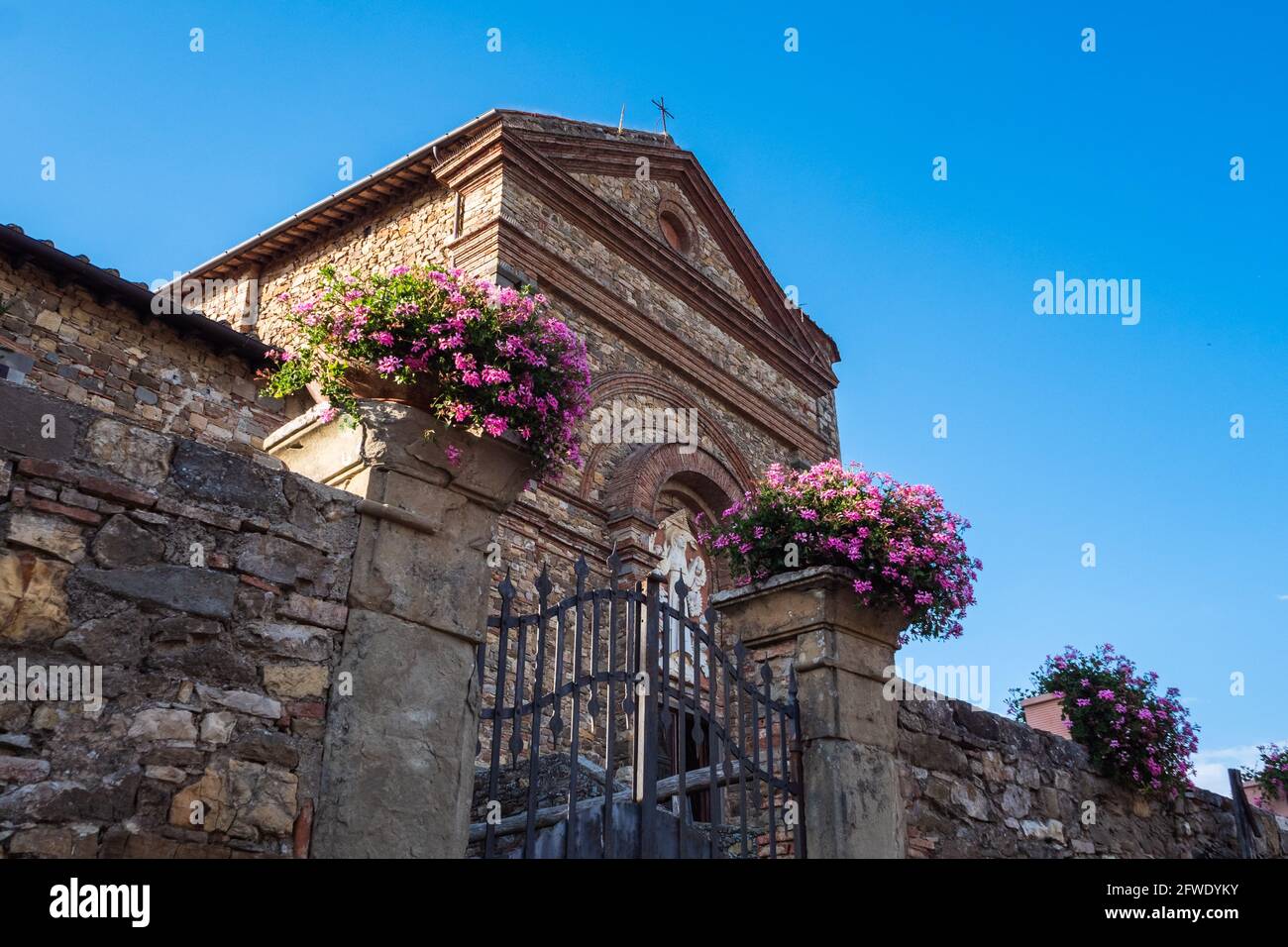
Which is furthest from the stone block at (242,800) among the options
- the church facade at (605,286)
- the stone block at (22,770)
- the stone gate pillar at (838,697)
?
the church facade at (605,286)

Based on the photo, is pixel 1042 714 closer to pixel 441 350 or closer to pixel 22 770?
A: pixel 441 350

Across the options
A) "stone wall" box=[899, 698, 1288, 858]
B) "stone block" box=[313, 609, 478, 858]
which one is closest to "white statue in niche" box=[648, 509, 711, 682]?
"stone wall" box=[899, 698, 1288, 858]

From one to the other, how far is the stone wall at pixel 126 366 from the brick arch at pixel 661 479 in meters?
3.45

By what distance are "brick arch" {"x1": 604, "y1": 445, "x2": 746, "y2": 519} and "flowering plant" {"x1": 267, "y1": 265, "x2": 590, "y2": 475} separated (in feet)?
21.1

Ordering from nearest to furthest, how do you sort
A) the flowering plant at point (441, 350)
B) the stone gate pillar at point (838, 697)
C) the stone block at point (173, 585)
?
the stone block at point (173, 585)
the flowering plant at point (441, 350)
the stone gate pillar at point (838, 697)

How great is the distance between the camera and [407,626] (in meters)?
4.14

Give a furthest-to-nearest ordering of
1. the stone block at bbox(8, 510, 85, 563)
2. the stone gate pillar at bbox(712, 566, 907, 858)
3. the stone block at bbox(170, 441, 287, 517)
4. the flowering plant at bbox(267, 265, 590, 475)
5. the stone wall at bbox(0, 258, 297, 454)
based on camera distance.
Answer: the stone wall at bbox(0, 258, 297, 454) → the stone gate pillar at bbox(712, 566, 907, 858) → the flowering plant at bbox(267, 265, 590, 475) → the stone block at bbox(170, 441, 287, 517) → the stone block at bbox(8, 510, 85, 563)

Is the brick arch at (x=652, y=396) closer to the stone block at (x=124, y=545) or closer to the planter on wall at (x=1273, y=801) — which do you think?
the planter on wall at (x=1273, y=801)

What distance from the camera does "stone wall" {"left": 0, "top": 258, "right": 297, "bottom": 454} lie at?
8.38 metres

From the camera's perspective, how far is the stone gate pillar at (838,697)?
18.1ft

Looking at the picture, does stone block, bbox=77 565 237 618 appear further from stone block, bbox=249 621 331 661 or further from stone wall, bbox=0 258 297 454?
stone wall, bbox=0 258 297 454

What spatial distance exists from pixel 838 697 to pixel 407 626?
2549 millimetres

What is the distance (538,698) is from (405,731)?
59 cm

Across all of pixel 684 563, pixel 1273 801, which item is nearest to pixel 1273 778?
pixel 1273 801
